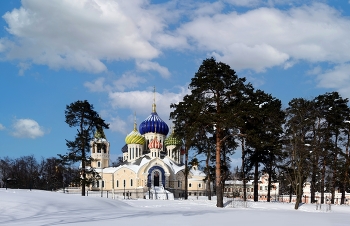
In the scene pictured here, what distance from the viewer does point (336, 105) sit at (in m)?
35.7

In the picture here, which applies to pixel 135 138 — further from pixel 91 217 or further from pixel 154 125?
pixel 91 217

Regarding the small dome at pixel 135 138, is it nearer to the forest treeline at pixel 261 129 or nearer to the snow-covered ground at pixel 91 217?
the forest treeline at pixel 261 129

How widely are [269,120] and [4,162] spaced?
207 feet

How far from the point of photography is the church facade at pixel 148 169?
67.8 metres

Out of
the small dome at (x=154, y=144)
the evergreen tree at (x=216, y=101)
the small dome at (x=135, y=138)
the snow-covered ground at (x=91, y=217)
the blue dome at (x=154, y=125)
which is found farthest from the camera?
the blue dome at (x=154, y=125)

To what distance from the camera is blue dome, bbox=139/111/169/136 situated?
253 feet

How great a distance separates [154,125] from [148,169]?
37.6 ft

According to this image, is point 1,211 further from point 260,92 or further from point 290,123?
point 260,92

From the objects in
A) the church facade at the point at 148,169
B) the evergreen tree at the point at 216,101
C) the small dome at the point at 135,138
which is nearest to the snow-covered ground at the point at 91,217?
the evergreen tree at the point at 216,101

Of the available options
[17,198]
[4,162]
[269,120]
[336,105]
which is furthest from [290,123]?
[4,162]

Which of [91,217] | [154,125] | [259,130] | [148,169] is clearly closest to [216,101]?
[259,130]

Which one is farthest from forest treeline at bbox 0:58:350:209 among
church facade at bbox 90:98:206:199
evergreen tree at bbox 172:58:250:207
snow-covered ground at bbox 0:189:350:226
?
church facade at bbox 90:98:206:199

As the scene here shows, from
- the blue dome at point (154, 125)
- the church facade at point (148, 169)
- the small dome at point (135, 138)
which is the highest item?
the blue dome at point (154, 125)

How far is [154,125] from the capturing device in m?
77.0
